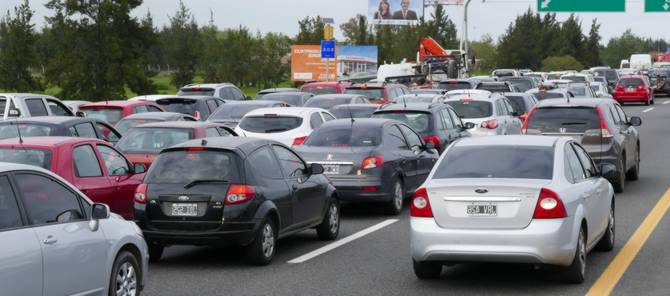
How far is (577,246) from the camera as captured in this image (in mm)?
10703

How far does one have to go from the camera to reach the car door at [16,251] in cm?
762

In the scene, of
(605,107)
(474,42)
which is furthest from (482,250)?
(474,42)

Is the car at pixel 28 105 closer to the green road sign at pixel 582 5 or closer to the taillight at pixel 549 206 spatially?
the taillight at pixel 549 206

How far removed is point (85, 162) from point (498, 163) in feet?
15.9

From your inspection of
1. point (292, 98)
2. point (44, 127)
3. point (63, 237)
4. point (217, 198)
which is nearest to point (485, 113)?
point (292, 98)

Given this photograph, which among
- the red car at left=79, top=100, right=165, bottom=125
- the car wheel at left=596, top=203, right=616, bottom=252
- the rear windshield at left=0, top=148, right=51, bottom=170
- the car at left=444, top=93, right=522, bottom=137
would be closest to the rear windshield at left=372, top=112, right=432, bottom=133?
the car at left=444, top=93, right=522, bottom=137

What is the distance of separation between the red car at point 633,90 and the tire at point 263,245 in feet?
171

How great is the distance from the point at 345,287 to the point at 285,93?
23915 mm

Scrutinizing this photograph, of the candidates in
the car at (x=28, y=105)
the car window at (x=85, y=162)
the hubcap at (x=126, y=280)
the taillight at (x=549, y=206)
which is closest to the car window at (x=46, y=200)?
the hubcap at (x=126, y=280)

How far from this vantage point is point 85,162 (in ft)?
43.6

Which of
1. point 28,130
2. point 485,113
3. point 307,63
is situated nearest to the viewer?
point 28,130

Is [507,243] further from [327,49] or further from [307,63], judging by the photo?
[307,63]

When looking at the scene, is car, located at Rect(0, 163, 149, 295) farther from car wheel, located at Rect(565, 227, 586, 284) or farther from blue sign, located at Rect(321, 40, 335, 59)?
blue sign, located at Rect(321, 40, 335, 59)

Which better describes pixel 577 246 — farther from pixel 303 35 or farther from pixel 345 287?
pixel 303 35
